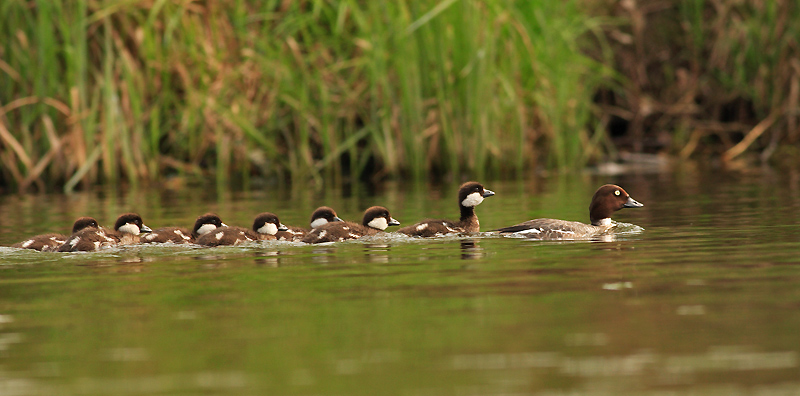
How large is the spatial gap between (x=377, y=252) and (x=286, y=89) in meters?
8.53

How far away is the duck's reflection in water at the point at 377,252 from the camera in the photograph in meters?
8.49

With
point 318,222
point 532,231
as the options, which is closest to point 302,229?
point 318,222

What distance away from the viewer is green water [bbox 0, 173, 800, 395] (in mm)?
4504

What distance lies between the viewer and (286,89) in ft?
56.7

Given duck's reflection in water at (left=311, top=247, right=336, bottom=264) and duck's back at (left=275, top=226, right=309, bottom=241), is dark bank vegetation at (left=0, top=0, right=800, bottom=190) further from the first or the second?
duck's reflection in water at (left=311, top=247, right=336, bottom=264)

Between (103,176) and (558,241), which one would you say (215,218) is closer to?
(558,241)

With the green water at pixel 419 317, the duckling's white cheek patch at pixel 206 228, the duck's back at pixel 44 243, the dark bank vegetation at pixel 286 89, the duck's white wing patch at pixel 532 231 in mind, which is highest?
the dark bank vegetation at pixel 286 89

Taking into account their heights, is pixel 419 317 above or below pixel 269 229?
below

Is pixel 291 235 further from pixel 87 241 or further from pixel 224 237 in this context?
pixel 87 241

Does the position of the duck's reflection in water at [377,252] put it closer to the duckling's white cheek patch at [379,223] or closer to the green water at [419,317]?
the green water at [419,317]

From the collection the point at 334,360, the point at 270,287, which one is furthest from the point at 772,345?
the point at 270,287

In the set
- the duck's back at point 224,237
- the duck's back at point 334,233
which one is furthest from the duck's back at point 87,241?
the duck's back at point 334,233

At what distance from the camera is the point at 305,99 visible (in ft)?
56.4

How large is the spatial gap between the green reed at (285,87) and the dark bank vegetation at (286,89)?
29 mm
